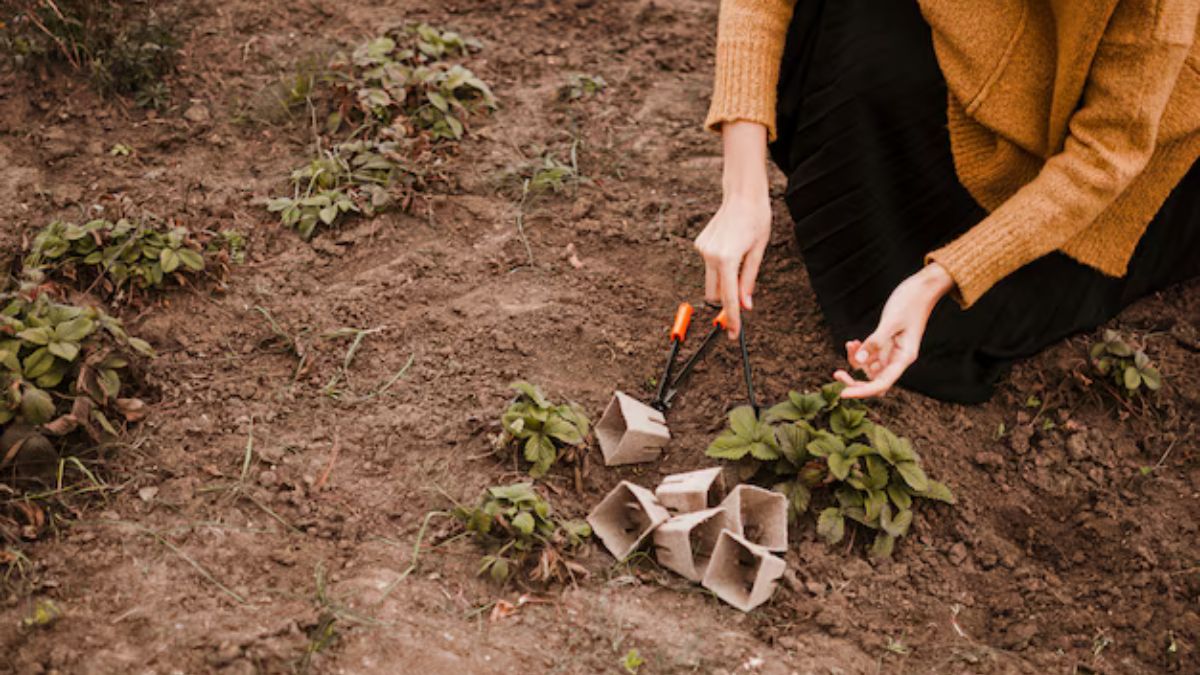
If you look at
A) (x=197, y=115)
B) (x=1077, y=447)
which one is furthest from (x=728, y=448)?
(x=197, y=115)

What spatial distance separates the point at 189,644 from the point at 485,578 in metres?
0.50

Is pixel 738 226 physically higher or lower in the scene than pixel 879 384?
higher

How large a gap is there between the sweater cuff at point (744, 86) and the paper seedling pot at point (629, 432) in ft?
1.90

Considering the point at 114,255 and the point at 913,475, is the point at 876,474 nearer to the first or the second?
the point at 913,475

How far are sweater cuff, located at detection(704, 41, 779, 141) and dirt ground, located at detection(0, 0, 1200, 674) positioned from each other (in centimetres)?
58

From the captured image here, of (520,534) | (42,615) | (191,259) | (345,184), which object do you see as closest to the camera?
(42,615)

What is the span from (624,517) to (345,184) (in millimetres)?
1215

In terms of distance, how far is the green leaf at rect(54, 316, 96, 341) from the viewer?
6.21 ft

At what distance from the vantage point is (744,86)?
194cm

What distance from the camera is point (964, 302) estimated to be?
1797 mm

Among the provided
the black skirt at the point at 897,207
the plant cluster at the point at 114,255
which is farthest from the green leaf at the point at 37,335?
the black skirt at the point at 897,207

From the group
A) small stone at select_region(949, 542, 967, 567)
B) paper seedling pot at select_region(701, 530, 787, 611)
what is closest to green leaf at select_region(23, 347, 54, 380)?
paper seedling pot at select_region(701, 530, 787, 611)

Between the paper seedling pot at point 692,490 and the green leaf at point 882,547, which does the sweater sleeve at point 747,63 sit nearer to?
the paper seedling pot at point 692,490

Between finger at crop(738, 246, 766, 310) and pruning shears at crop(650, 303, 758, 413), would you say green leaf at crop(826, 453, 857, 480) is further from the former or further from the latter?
finger at crop(738, 246, 766, 310)
